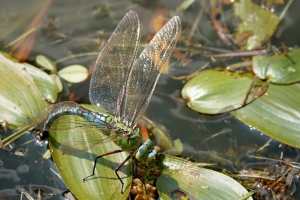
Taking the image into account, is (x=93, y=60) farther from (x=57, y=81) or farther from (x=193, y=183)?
(x=193, y=183)

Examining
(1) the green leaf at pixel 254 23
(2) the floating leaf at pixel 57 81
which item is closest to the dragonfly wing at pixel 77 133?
(2) the floating leaf at pixel 57 81

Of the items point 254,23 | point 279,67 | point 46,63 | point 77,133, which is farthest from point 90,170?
point 254,23

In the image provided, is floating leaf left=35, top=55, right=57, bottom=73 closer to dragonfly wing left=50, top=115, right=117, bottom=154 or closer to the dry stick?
dragonfly wing left=50, top=115, right=117, bottom=154

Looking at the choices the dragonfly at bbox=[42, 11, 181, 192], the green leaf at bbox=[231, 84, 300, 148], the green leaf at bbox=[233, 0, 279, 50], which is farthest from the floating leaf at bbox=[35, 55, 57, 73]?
the green leaf at bbox=[233, 0, 279, 50]

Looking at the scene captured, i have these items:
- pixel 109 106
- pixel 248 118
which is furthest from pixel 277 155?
pixel 109 106

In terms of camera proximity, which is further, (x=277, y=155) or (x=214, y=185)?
(x=277, y=155)

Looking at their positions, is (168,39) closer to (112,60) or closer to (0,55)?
(112,60)
